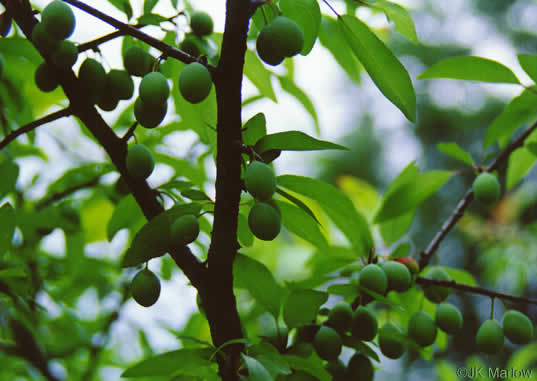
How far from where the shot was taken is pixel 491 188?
0.72 meters

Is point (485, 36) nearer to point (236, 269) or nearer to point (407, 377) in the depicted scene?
point (407, 377)

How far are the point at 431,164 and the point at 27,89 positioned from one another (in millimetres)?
4260

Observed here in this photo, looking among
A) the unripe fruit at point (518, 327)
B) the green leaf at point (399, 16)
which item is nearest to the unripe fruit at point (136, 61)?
the green leaf at point (399, 16)

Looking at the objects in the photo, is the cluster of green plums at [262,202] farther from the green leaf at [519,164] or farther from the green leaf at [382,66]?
the green leaf at [519,164]

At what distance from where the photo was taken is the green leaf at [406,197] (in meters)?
0.78

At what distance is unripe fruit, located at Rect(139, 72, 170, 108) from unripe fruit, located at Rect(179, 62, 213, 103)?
4 centimetres

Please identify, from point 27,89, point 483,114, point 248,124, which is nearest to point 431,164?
point 483,114

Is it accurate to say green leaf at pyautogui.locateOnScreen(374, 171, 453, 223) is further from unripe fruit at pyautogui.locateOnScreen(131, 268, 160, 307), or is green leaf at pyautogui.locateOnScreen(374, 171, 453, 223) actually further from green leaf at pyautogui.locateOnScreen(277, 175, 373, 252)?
unripe fruit at pyautogui.locateOnScreen(131, 268, 160, 307)

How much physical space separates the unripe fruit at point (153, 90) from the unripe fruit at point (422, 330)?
1.40 ft

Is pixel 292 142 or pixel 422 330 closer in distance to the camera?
pixel 292 142

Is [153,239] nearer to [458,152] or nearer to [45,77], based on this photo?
[45,77]

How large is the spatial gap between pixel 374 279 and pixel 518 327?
0.76 feet

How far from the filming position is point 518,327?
2.21 ft

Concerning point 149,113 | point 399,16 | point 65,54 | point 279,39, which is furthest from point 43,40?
point 399,16
